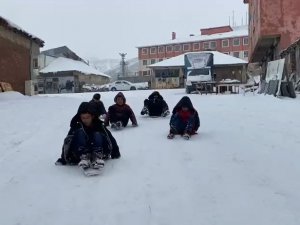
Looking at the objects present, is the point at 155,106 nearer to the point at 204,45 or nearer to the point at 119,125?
the point at 119,125

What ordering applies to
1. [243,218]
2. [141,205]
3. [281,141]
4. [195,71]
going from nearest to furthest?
[243,218] < [141,205] < [281,141] < [195,71]

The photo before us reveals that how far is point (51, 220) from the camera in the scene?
4.20 m

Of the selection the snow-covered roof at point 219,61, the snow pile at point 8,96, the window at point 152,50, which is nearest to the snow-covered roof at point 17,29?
the snow pile at point 8,96

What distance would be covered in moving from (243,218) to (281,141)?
392 centimetres

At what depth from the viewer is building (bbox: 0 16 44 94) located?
2194cm

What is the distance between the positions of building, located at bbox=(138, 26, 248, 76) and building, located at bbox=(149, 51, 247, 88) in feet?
92.5

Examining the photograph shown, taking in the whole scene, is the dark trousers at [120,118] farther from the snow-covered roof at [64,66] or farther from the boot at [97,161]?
the snow-covered roof at [64,66]

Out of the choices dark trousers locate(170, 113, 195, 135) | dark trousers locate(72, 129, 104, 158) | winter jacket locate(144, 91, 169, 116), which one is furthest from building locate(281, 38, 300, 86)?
dark trousers locate(72, 129, 104, 158)

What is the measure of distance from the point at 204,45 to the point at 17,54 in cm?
6100

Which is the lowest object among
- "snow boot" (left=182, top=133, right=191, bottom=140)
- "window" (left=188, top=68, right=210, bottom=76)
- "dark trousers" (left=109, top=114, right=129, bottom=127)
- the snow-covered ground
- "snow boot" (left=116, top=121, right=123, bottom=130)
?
the snow-covered ground

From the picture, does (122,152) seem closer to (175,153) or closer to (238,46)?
(175,153)

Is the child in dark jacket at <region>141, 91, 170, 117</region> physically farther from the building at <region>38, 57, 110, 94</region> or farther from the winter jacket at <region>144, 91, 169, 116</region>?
the building at <region>38, 57, 110, 94</region>

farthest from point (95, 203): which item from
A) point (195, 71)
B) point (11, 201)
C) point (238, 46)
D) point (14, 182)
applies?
point (238, 46)

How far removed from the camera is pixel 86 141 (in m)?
6.09
